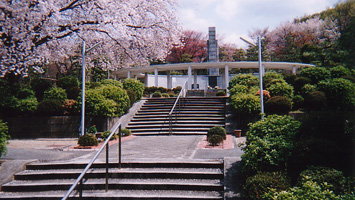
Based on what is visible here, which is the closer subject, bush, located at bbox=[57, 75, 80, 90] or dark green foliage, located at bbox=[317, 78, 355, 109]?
dark green foliage, located at bbox=[317, 78, 355, 109]

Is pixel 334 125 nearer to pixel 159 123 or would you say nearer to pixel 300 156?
pixel 300 156

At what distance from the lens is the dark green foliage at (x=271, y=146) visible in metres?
5.02

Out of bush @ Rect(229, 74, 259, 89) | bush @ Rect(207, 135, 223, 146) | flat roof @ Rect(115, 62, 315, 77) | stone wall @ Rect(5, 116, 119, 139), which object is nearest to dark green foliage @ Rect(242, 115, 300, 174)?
bush @ Rect(207, 135, 223, 146)

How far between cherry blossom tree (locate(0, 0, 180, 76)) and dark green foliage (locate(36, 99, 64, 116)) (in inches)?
81.3

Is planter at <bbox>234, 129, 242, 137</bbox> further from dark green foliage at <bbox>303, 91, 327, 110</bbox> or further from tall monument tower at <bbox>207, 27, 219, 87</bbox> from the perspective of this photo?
tall monument tower at <bbox>207, 27, 219, 87</bbox>

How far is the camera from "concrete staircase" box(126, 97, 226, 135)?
14875mm

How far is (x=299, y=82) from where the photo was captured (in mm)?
Answer: 17625

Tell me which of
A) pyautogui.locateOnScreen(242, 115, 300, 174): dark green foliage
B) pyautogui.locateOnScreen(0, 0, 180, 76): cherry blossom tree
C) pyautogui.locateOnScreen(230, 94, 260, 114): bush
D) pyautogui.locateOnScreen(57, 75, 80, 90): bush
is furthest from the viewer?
pyautogui.locateOnScreen(57, 75, 80, 90): bush

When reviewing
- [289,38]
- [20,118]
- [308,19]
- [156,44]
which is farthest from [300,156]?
[308,19]

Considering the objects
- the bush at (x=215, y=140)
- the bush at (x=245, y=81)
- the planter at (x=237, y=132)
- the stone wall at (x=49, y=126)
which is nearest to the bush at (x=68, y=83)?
the stone wall at (x=49, y=126)

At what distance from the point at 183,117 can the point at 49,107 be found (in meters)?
7.27

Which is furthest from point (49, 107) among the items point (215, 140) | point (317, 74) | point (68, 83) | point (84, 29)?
point (317, 74)

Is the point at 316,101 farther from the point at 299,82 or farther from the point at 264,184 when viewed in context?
the point at 264,184

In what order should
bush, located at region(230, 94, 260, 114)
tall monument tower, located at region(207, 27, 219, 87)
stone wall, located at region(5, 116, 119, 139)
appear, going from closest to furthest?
bush, located at region(230, 94, 260, 114)
stone wall, located at region(5, 116, 119, 139)
tall monument tower, located at region(207, 27, 219, 87)
